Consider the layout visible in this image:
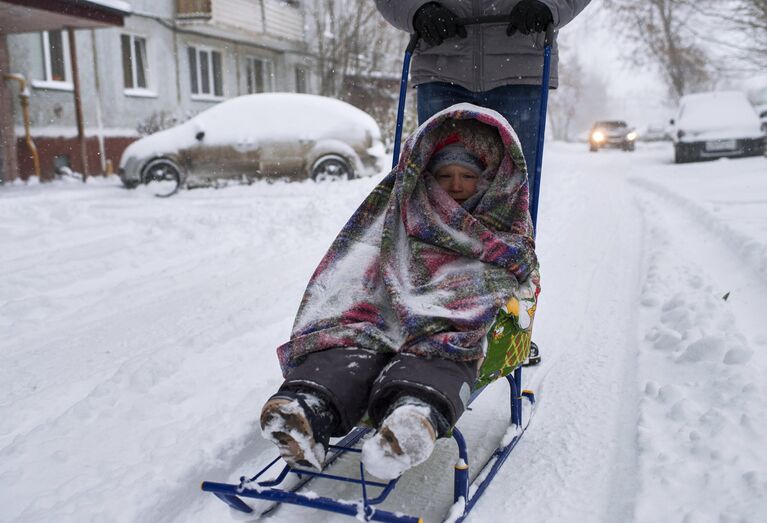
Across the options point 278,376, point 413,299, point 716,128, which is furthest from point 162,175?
point 716,128

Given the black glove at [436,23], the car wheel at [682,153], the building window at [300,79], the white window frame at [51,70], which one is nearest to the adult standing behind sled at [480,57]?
the black glove at [436,23]

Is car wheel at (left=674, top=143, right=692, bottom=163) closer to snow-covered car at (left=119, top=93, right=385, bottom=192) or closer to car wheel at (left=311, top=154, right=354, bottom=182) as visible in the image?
→ snow-covered car at (left=119, top=93, right=385, bottom=192)

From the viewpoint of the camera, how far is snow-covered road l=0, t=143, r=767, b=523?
6.77 feet

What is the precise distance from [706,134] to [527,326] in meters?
13.7

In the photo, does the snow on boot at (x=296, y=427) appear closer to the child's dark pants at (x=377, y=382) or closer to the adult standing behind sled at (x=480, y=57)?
the child's dark pants at (x=377, y=382)

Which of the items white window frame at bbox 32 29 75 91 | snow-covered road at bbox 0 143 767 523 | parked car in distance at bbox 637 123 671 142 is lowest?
snow-covered road at bbox 0 143 767 523

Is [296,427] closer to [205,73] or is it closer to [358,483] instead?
[358,483]

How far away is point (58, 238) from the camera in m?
6.10

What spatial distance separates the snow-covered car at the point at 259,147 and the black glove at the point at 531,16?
7922 millimetres

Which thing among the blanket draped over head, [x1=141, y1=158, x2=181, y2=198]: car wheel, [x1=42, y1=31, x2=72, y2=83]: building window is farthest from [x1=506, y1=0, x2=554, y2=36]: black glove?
[x1=42, y1=31, x2=72, y2=83]: building window

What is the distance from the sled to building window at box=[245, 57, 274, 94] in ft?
63.5

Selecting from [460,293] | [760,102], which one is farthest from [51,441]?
[760,102]

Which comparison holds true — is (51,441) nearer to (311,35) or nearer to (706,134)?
(706,134)

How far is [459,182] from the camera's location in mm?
2459
